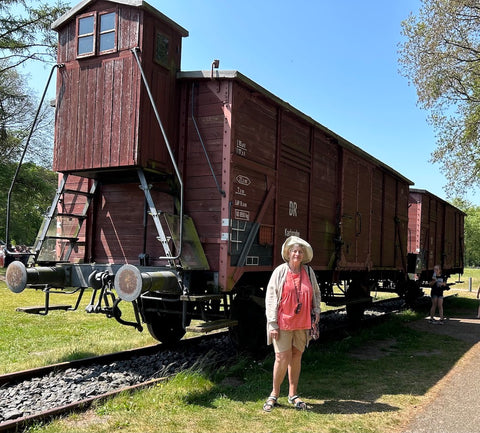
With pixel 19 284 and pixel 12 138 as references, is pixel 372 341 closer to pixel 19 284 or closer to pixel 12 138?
pixel 19 284

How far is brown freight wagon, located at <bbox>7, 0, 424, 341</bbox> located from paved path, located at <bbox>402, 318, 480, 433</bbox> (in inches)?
98.4

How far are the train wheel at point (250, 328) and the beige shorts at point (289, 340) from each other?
236cm

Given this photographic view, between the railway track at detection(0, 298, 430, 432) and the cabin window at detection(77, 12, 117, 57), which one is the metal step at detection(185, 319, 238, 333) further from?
the cabin window at detection(77, 12, 117, 57)

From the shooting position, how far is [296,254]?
514cm

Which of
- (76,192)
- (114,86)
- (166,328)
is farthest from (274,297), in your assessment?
(76,192)

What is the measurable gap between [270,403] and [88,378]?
8.06 feet

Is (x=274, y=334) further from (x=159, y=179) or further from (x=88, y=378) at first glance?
(x=159, y=179)

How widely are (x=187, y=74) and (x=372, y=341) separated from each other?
601 centimetres

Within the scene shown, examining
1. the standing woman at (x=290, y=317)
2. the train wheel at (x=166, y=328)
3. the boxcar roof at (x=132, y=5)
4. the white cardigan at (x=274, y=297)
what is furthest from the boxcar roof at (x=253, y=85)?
the train wheel at (x=166, y=328)

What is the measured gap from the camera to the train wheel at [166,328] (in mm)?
7855

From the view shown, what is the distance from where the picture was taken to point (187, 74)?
7.02 metres

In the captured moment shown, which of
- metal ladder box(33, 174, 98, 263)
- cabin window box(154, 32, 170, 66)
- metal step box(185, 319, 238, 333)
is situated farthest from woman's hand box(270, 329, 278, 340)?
cabin window box(154, 32, 170, 66)

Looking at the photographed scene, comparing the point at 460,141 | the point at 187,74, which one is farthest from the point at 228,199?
the point at 460,141

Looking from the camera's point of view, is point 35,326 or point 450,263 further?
point 450,263
